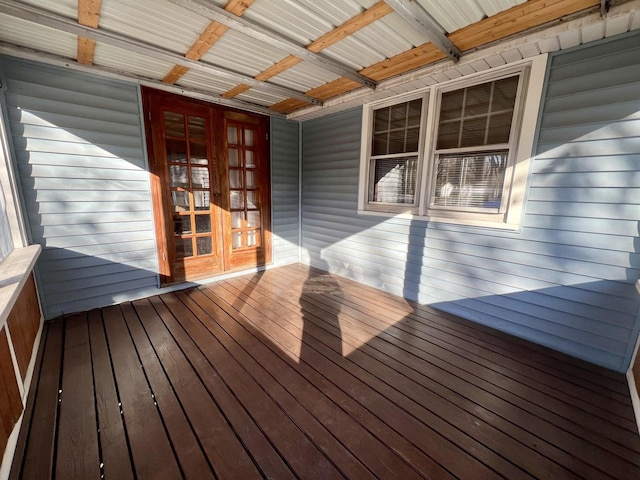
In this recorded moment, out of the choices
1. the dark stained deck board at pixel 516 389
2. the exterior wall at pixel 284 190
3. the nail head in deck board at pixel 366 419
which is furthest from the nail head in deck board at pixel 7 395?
the exterior wall at pixel 284 190

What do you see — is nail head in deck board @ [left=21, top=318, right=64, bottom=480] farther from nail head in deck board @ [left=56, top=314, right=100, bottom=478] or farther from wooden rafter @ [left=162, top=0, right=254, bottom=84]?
wooden rafter @ [left=162, top=0, right=254, bottom=84]

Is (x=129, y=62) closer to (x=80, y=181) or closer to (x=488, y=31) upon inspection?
(x=80, y=181)

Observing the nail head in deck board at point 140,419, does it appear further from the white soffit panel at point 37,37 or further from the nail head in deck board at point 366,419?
the white soffit panel at point 37,37

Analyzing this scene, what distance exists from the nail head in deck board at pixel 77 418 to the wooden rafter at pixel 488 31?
3283 mm

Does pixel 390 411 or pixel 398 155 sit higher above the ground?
pixel 398 155

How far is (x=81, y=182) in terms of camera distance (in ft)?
8.45

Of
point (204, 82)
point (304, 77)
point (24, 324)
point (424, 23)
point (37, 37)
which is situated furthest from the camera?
point (204, 82)

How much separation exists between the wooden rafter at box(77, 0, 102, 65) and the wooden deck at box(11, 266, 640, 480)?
91.6 inches

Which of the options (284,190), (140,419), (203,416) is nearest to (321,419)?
(203,416)

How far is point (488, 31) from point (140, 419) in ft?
11.0

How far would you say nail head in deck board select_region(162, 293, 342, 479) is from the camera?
49.8 inches

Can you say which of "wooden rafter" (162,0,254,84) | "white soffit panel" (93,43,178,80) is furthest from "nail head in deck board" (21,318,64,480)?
"wooden rafter" (162,0,254,84)

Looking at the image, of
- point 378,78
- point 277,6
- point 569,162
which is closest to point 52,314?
point 277,6

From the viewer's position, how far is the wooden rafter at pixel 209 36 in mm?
1653
